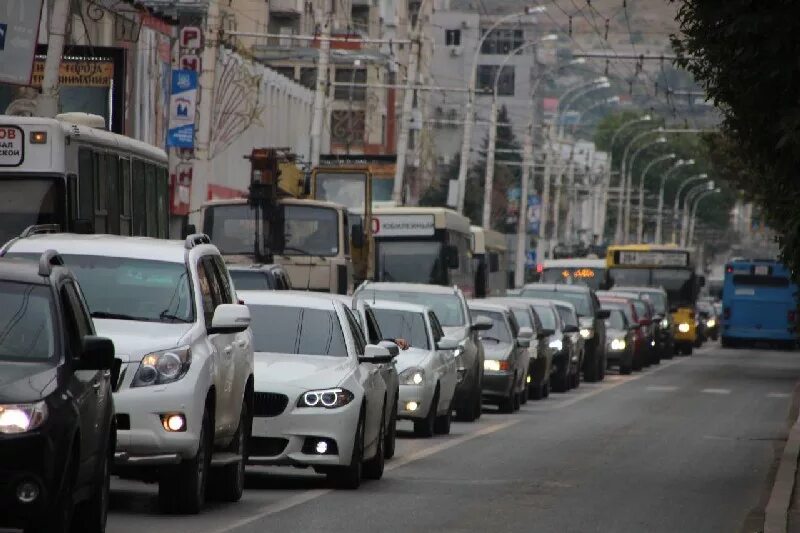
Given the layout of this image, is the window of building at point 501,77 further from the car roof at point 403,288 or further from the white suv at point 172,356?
the white suv at point 172,356

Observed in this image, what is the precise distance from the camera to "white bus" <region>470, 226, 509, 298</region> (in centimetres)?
5588

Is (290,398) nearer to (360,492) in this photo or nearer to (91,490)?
(360,492)

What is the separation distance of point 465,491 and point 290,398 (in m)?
1.72

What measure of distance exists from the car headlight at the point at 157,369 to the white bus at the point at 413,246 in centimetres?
3284

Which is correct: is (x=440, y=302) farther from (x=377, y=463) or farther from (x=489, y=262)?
(x=489, y=262)

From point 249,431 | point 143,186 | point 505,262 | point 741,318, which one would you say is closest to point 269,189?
point 143,186

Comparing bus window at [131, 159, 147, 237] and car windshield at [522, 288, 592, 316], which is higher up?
bus window at [131, 159, 147, 237]

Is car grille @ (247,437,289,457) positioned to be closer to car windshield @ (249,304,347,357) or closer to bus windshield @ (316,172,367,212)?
car windshield @ (249,304,347,357)

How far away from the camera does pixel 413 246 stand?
47.1 m

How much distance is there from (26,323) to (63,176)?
31.9 ft

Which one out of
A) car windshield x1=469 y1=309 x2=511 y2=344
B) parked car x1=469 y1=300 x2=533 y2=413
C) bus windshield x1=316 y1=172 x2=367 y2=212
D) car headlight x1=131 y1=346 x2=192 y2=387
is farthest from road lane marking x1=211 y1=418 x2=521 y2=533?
bus windshield x1=316 y1=172 x2=367 y2=212

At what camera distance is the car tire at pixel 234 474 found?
15.3m

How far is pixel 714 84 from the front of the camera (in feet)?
61.9

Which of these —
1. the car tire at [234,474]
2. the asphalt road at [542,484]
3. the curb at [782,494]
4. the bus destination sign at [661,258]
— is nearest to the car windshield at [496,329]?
the asphalt road at [542,484]
